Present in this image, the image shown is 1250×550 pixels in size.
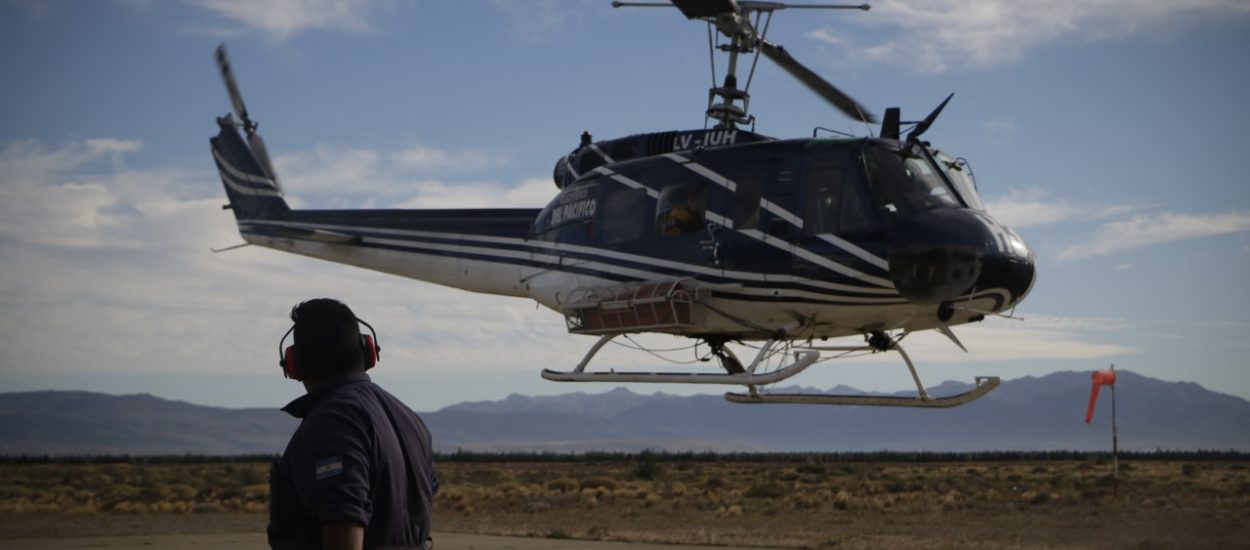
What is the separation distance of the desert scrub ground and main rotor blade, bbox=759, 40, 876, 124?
13.1 metres

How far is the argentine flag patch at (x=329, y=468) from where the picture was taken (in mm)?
4746

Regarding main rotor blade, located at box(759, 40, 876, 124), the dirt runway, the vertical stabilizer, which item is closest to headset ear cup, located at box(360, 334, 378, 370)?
main rotor blade, located at box(759, 40, 876, 124)

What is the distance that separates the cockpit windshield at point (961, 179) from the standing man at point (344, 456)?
413 inches

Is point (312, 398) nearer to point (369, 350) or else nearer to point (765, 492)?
A: point (369, 350)

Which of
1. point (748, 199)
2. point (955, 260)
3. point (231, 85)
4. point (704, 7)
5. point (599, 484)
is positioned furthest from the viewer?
point (599, 484)

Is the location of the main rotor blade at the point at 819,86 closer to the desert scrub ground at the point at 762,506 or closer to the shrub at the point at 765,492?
the desert scrub ground at the point at 762,506

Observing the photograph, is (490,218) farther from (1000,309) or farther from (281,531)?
(281,531)

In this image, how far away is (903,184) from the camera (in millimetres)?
14312

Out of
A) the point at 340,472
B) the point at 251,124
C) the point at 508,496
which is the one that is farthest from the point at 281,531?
the point at 508,496

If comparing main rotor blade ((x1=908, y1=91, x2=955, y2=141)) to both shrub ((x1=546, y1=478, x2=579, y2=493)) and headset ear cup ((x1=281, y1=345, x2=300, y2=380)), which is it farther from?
shrub ((x1=546, y1=478, x2=579, y2=493))

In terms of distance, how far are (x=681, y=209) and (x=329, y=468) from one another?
1086cm

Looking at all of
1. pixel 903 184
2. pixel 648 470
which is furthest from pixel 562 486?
pixel 903 184

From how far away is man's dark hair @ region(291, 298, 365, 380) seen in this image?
5176 millimetres

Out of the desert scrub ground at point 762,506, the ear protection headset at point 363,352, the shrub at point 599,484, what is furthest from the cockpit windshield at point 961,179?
the shrub at point 599,484
